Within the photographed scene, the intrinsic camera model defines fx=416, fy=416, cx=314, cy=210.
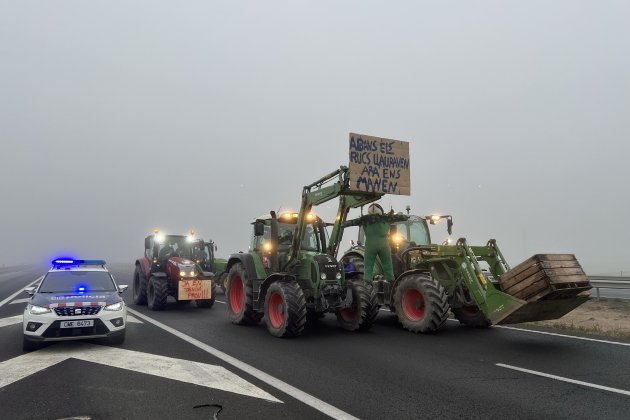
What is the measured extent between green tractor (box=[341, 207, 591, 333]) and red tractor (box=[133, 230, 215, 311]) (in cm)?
465

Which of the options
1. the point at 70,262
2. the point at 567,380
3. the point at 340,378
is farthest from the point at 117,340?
the point at 567,380

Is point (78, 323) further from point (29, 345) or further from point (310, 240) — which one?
point (310, 240)

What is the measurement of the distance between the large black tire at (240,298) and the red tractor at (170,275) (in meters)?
2.38

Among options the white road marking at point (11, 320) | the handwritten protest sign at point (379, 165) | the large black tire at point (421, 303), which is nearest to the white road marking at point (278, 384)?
the handwritten protest sign at point (379, 165)

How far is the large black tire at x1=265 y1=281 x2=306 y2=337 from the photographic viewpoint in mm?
7840

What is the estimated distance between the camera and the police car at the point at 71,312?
6555mm

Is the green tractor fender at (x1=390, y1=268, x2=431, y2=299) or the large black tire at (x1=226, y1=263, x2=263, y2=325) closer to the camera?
the green tractor fender at (x1=390, y1=268, x2=431, y2=299)

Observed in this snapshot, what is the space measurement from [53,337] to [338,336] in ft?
16.3

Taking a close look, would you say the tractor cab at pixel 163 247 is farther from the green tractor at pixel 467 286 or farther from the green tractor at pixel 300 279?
the green tractor at pixel 467 286

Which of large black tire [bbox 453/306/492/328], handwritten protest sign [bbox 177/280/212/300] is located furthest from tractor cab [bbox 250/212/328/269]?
large black tire [bbox 453/306/492/328]

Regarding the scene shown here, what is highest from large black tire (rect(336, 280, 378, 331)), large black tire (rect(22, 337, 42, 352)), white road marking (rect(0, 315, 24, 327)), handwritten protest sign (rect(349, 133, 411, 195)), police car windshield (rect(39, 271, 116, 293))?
handwritten protest sign (rect(349, 133, 411, 195))

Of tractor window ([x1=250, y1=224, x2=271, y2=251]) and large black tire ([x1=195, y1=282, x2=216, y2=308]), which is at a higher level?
tractor window ([x1=250, y1=224, x2=271, y2=251])

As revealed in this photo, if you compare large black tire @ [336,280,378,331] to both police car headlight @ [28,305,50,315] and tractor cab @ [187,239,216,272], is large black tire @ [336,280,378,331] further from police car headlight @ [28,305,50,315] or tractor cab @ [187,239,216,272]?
tractor cab @ [187,239,216,272]

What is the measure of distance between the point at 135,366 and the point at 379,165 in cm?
565
